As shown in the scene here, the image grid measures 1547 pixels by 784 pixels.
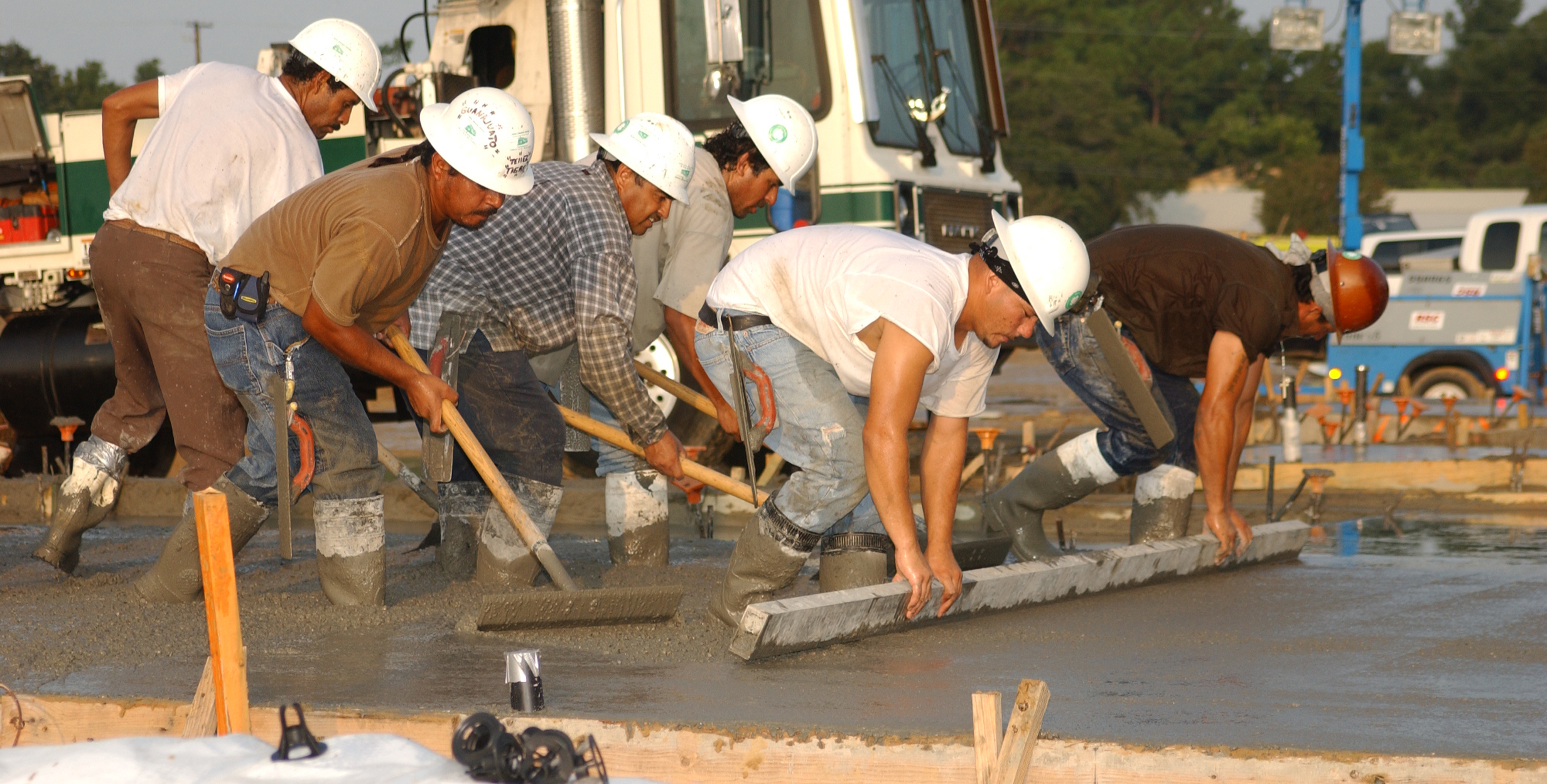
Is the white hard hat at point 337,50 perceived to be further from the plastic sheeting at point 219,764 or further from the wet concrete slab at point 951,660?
the plastic sheeting at point 219,764

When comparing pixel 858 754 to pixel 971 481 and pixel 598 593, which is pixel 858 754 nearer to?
pixel 598 593

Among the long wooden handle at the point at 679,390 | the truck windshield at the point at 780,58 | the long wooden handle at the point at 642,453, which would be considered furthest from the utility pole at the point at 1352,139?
the long wooden handle at the point at 642,453

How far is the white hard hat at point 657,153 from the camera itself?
4617 millimetres

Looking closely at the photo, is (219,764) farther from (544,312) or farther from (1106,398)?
(1106,398)

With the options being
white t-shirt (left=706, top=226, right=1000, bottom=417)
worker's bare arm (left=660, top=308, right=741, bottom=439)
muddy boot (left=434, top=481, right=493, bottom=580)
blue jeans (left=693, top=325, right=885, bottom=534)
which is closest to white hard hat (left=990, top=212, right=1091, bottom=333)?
white t-shirt (left=706, top=226, right=1000, bottom=417)

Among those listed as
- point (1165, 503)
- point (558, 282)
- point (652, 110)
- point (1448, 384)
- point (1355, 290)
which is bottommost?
point (1448, 384)

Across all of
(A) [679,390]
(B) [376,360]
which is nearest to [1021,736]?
(B) [376,360]

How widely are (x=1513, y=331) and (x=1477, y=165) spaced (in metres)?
39.6

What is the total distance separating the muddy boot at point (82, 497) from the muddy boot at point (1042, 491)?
307cm

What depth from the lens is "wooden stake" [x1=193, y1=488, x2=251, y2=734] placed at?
9.61 ft

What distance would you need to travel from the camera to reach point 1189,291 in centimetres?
529

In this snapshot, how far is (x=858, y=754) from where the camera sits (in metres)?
2.90

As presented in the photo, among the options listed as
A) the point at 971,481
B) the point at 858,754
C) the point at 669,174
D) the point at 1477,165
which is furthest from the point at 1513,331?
the point at 1477,165

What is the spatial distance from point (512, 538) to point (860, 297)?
1.63 meters
